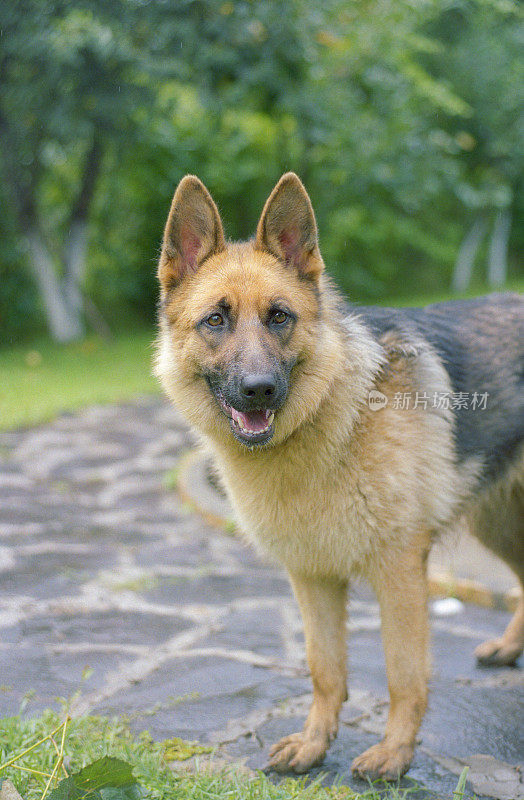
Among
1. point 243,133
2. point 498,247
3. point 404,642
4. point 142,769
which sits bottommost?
point 498,247

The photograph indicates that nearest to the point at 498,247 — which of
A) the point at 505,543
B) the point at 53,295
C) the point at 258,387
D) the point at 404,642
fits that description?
the point at 53,295

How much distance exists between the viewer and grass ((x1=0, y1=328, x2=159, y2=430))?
32.5ft

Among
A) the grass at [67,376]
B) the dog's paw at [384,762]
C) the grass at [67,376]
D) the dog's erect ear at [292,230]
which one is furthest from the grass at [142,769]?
the grass at [67,376]

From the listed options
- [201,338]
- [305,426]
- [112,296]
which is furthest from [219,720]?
[112,296]

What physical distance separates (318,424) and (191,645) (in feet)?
5.64

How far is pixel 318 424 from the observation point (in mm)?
3004

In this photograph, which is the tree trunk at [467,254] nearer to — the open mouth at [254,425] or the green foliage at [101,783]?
the open mouth at [254,425]

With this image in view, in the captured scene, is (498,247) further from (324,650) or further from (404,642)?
(404,642)

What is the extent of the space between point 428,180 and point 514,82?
7043 mm

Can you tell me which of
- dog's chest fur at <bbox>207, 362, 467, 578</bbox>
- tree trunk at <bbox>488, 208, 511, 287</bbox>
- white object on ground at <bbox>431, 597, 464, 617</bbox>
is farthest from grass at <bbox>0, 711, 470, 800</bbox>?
tree trunk at <bbox>488, 208, 511, 287</bbox>

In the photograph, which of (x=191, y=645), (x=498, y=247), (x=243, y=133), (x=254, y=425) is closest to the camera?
(x=254, y=425)

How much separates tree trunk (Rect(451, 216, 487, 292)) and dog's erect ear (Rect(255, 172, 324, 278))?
77.4 ft

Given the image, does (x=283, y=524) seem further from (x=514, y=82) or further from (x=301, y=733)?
(x=514, y=82)

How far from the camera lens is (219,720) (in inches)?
130
